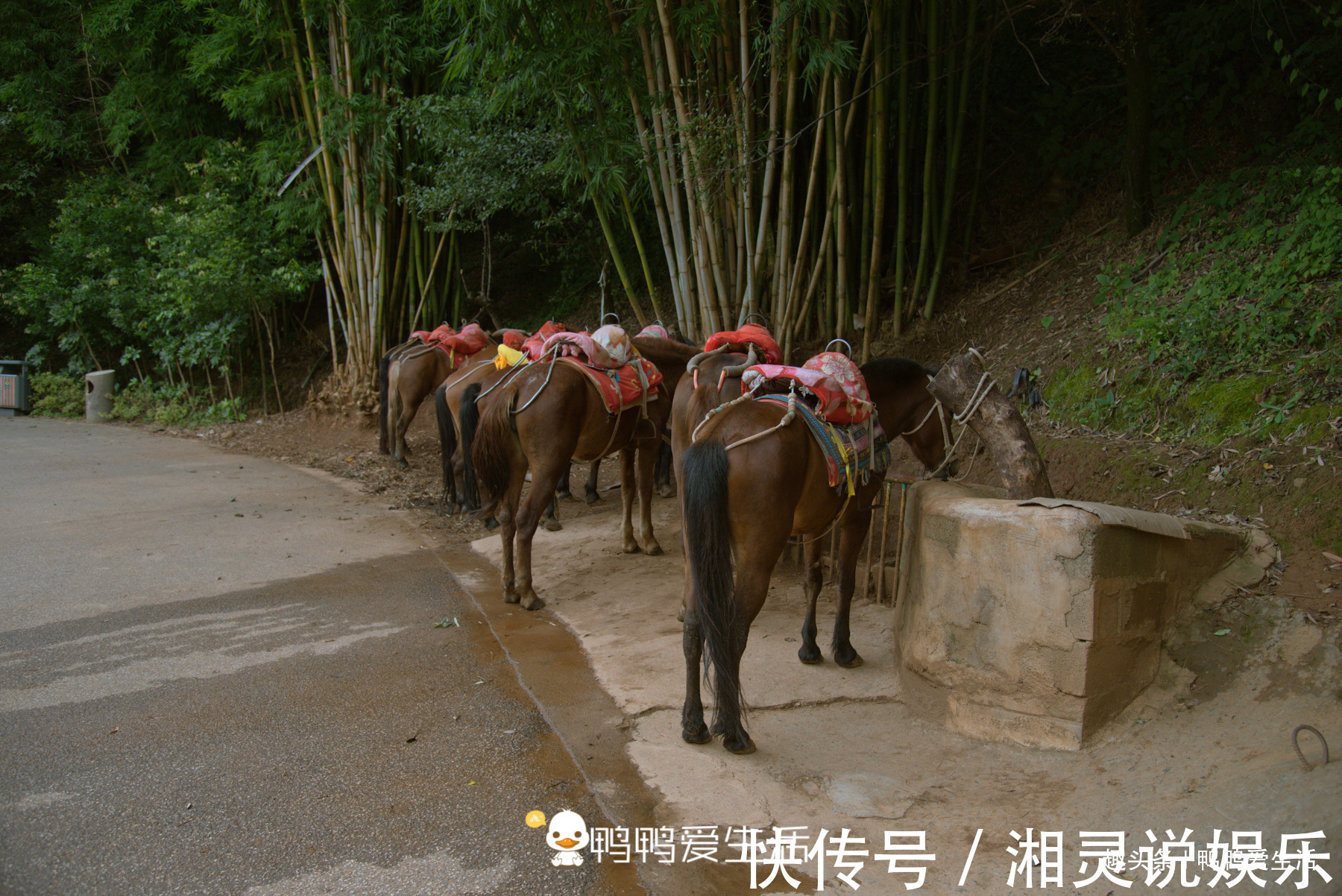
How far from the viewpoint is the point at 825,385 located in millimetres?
2898

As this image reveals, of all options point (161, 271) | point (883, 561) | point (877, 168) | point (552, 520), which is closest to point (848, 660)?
point (883, 561)

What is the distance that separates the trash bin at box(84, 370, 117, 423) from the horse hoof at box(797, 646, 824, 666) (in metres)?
12.2

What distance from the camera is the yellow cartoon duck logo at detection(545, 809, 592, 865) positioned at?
2.09m

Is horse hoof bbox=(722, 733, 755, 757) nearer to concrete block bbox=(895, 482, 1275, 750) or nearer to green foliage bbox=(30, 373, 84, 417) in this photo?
concrete block bbox=(895, 482, 1275, 750)

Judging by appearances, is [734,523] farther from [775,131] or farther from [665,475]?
[665,475]

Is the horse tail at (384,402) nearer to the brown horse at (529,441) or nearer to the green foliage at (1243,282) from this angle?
the brown horse at (529,441)

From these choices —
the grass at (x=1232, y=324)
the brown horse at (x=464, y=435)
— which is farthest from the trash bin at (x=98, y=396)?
the grass at (x=1232, y=324)

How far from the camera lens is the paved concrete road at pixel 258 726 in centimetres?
205

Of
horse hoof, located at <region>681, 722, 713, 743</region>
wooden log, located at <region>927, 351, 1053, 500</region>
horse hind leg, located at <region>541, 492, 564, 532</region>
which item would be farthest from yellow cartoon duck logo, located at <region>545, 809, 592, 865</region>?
horse hind leg, located at <region>541, 492, 564, 532</region>

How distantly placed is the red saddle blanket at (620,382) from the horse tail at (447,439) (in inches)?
71.0

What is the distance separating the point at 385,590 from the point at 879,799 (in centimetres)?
300

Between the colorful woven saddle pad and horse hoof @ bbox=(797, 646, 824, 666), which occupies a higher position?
the colorful woven saddle pad

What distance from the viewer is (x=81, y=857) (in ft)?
6.70

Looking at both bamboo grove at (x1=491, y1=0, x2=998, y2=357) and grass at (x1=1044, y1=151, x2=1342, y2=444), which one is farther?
bamboo grove at (x1=491, y1=0, x2=998, y2=357)
